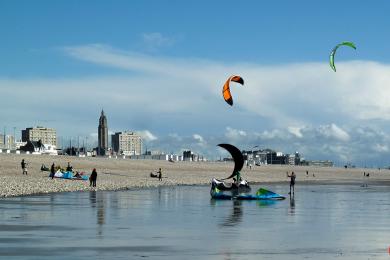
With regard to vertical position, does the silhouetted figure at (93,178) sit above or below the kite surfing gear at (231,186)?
above

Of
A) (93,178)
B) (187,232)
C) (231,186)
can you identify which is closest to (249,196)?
(231,186)

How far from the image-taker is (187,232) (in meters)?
19.8

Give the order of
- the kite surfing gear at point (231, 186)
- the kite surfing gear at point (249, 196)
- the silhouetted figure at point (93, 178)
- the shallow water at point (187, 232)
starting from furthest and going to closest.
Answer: the silhouetted figure at point (93, 178) → the kite surfing gear at point (231, 186) → the kite surfing gear at point (249, 196) → the shallow water at point (187, 232)

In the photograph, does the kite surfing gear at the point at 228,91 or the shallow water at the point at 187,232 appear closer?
the shallow water at the point at 187,232

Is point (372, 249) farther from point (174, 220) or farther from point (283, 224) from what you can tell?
point (174, 220)

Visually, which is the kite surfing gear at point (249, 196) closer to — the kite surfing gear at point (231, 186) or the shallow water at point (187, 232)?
the kite surfing gear at point (231, 186)

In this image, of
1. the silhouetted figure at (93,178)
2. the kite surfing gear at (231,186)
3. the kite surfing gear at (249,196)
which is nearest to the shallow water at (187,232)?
the kite surfing gear at (249,196)

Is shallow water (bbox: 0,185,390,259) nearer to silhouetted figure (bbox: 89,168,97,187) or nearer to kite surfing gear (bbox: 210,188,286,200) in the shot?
kite surfing gear (bbox: 210,188,286,200)

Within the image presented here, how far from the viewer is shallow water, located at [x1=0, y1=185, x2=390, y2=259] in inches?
605

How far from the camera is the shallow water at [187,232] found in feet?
50.4

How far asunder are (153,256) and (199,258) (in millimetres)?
976

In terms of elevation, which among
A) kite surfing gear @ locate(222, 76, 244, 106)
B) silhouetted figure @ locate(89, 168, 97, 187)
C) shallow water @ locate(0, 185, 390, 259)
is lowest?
shallow water @ locate(0, 185, 390, 259)

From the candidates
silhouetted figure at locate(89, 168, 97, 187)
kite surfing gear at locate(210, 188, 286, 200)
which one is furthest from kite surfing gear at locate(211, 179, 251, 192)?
silhouetted figure at locate(89, 168, 97, 187)

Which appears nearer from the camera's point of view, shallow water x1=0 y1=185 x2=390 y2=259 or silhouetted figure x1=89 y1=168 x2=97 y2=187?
shallow water x1=0 y1=185 x2=390 y2=259
